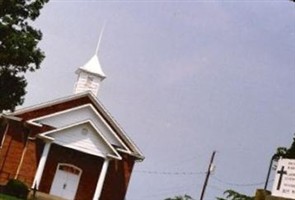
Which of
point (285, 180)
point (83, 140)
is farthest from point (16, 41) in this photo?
point (285, 180)

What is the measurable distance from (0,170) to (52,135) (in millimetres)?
3904

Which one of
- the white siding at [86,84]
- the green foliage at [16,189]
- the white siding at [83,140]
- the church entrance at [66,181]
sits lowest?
the green foliage at [16,189]

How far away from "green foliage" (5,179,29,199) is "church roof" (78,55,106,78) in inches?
511

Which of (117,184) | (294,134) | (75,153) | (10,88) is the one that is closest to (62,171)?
(75,153)

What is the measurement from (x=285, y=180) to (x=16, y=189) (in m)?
24.7

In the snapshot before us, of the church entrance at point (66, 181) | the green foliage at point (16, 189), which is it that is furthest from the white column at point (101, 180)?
the green foliage at point (16, 189)

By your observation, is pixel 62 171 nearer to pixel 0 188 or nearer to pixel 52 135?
pixel 52 135

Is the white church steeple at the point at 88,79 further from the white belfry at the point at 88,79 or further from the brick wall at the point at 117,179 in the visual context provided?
the brick wall at the point at 117,179

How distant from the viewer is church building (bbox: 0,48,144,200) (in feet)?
115

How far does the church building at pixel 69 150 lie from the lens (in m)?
34.9

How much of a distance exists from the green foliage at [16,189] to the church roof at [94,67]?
13.0 meters

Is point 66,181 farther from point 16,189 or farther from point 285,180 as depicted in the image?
point 285,180

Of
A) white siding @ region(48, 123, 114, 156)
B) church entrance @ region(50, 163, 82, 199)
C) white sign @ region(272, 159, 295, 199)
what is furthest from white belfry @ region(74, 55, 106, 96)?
white sign @ region(272, 159, 295, 199)

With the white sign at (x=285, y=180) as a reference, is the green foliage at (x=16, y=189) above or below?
below
